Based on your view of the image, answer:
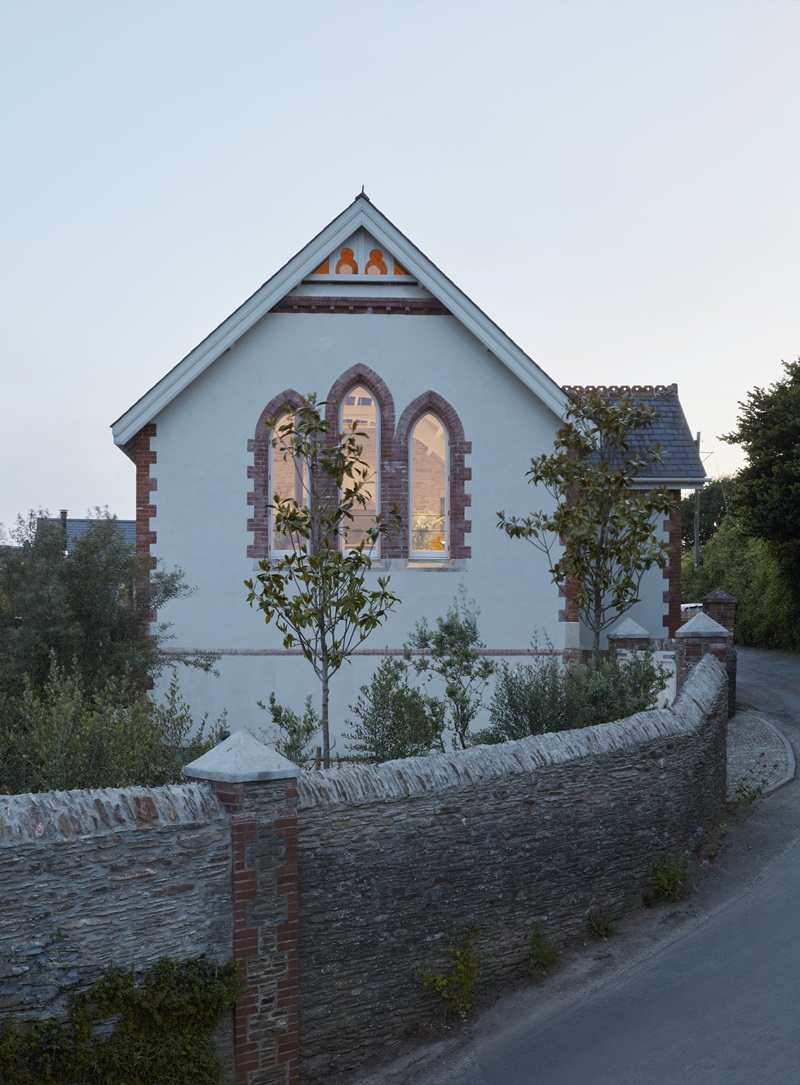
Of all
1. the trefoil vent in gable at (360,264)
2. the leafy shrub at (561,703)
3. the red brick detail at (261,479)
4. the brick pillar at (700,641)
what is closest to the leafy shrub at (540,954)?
the leafy shrub at (561,703)

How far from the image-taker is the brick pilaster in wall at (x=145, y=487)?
15695 mm

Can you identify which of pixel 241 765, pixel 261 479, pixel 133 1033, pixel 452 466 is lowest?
pixel 133 1033

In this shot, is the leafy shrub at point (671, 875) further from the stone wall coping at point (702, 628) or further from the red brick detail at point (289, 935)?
the stone wall coping at point (702, 628)

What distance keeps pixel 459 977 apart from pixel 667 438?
14269 millimetres

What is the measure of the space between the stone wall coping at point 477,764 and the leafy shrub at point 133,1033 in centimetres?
126

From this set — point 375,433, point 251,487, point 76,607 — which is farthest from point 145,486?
point 76,607

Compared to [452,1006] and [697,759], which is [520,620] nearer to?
[697,759]

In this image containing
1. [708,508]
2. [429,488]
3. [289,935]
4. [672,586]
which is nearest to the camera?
[289,935]

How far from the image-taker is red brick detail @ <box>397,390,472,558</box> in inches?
627

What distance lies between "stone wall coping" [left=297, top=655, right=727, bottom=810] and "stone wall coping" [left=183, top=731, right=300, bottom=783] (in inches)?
16.4

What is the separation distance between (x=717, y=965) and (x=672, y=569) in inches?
460

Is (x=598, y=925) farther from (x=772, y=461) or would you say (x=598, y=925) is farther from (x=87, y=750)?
(x=772, y=461)

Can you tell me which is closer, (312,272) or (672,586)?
(312,272)

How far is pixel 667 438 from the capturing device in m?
19.9
